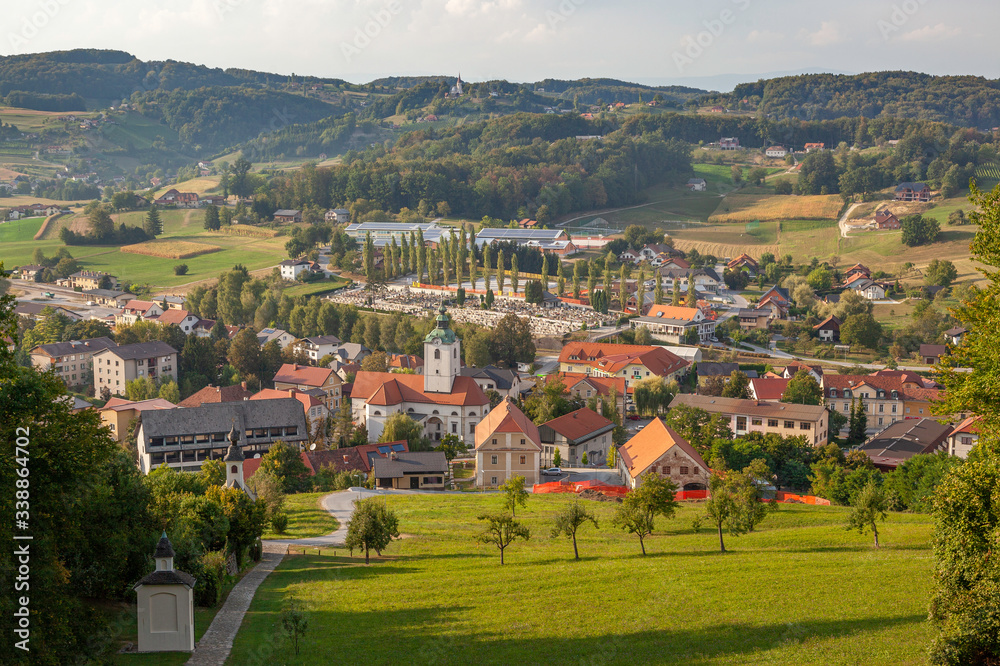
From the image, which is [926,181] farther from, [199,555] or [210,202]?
[199,555]

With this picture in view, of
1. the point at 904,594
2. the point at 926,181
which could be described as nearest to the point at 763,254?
the point at 926,181

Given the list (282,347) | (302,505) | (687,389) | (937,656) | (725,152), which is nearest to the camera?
(937,656)

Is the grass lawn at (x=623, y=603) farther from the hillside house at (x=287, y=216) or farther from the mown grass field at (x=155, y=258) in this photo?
the hillside house at (x=287, y=216)

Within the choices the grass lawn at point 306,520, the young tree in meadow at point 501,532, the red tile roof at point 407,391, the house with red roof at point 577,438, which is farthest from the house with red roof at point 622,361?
the young tree in meadow at point 501,532

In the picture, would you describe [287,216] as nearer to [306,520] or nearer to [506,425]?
[506,425]

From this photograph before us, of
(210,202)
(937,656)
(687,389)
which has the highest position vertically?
(210,202)

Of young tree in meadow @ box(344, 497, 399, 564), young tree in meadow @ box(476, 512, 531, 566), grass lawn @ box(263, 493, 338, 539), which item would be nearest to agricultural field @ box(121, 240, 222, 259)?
grass lawn @ box(263, 493, 338, 539)
